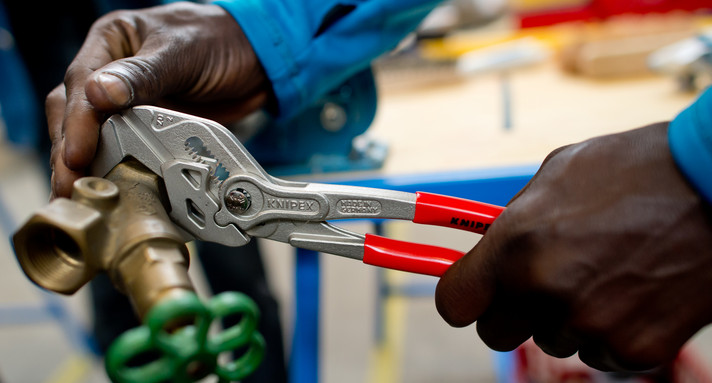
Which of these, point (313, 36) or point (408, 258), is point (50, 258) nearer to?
point (408, 258)

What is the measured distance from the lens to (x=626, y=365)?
0.36m

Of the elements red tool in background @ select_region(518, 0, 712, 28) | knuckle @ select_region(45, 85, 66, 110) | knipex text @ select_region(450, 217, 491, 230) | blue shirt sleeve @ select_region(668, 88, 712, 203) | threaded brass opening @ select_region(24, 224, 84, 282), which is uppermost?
blue shirt sleeve @ select_region(668, 88, 712, 203)

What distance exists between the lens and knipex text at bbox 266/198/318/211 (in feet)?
1.40

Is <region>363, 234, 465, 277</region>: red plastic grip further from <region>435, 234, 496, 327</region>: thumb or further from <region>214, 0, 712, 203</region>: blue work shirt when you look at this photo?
<region>214, 0, 712, 203</region>: blue work shirt

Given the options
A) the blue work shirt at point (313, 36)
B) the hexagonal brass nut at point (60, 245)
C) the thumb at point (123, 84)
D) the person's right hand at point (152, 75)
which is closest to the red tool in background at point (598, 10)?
the blue work shirt at point (313, 36)

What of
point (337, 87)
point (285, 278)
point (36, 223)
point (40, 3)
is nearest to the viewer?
point (36, 223)

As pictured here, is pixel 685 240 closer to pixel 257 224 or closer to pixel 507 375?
pixel 257 224

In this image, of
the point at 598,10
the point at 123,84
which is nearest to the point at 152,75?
the point at 123,84

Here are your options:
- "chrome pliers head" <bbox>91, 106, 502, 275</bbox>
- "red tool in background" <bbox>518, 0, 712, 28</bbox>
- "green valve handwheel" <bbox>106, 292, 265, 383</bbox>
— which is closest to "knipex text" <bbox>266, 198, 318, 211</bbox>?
"chrome pliers head" <bbox>91, 106, 502, 275</bbox>

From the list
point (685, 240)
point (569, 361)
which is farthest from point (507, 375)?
point (685, 240)

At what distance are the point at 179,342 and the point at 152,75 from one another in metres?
0.24

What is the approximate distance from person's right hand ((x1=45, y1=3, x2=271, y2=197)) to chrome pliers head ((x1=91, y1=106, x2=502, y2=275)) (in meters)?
0.02

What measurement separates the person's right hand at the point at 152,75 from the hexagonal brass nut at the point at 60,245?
0.24 ft

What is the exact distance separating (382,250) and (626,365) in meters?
0.20
